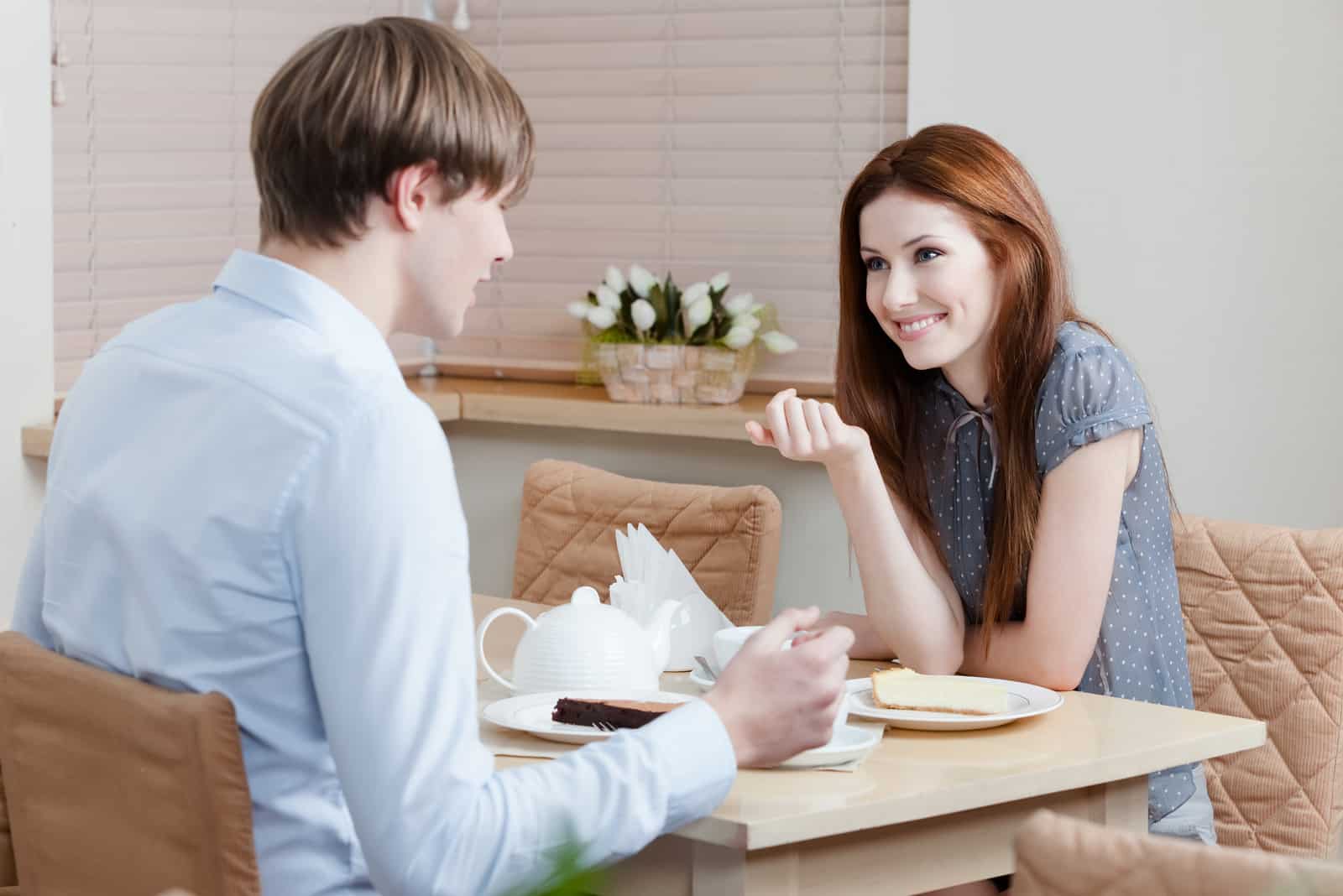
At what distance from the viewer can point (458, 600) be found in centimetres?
104

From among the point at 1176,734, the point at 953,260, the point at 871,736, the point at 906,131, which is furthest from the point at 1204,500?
the point at 871,736

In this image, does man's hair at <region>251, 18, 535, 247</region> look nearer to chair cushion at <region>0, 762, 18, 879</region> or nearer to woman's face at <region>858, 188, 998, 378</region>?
chair cushion at <region>0, 762, 18, 879</region>

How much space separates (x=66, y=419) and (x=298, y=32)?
217 cm

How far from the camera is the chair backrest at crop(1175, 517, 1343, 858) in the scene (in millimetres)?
1872

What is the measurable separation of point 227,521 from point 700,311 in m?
1.93

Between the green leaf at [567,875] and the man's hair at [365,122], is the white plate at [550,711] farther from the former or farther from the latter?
the green leaf at [567,875]

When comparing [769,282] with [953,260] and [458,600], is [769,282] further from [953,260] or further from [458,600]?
[458,600]

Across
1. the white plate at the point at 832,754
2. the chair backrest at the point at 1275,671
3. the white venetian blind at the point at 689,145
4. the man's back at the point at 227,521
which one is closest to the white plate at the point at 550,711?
the white plate at the point at 832,754

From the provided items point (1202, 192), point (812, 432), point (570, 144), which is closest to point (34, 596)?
point (812, 432)

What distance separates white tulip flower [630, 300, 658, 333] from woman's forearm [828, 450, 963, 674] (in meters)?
1.21

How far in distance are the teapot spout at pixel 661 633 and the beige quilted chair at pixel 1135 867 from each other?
0.77 meters

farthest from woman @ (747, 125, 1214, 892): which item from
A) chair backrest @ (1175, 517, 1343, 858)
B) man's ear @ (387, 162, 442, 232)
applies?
man's ear @ (387, 162, 442, 232)

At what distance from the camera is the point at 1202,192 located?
2.65 metres

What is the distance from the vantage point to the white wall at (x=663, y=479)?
288 cm
